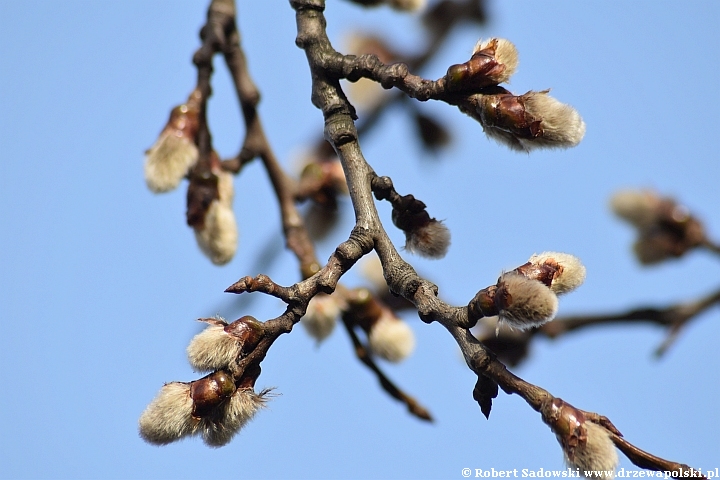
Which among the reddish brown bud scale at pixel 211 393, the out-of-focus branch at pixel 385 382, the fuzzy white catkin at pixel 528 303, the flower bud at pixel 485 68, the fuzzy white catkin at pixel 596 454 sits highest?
the flower bud at pixel 485 68

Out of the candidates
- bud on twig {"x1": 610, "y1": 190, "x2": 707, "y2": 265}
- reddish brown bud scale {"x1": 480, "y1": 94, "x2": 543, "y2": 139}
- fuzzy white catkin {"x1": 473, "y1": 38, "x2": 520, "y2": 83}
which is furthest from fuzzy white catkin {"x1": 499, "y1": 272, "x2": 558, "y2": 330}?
bud on twig {"x1": 610, "y1": 190, "x2": 707, "y2": 265}

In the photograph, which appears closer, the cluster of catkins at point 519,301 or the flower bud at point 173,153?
the cluster of catkins at point 519,301

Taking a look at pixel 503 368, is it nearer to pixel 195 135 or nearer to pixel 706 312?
pixel 195 135

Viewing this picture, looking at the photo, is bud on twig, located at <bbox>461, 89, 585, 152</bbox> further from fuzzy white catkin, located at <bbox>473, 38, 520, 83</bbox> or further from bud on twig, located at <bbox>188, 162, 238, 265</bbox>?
bud on twig, located at <bbox>188, 162, 238, 265</bbox>

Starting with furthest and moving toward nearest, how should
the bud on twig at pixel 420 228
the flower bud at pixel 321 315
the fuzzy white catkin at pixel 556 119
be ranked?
the flower bud at pixel 321 315, the bud on twig at pixel 420 228, the fuzzy white catkin at pixel 556 119

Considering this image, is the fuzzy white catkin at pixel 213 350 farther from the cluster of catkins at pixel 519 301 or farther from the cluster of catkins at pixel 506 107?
the cluster of catkins at pixel 506 107

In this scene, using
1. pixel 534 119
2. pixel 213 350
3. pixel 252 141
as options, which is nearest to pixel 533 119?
pixel 534 119

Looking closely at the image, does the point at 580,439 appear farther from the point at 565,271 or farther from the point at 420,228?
the point at 420,228

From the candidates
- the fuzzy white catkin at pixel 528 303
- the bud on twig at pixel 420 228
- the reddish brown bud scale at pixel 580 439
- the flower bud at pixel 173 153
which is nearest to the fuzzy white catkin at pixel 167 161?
the flower bud at pixel 173 153
